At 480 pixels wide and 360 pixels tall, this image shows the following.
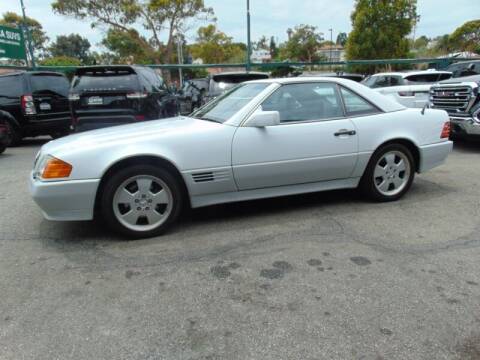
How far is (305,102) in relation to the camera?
4.15 meters

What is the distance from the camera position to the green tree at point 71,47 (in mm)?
83375

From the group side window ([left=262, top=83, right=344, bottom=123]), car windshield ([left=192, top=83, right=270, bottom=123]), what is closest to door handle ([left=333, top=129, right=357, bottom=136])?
side window ([left=262, top=83, right=344, bottom=123])

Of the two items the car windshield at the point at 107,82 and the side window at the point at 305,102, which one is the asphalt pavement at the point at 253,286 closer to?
the side window at the point at 305,102

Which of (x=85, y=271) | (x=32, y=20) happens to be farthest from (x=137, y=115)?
(x=32, y=20)

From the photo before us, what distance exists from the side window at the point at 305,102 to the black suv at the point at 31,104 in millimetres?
7178

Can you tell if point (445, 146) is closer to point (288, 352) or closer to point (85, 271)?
point (288, 352)

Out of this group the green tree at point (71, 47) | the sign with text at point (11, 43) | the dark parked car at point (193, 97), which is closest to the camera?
the dark parked car at point (193, 97)

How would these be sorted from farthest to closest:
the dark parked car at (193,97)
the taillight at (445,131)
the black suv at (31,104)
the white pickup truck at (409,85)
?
the dark parked car at (193,97) < the white pickup truck at (409,85) < the black suv at (31,104) < the taillight at (445,131)

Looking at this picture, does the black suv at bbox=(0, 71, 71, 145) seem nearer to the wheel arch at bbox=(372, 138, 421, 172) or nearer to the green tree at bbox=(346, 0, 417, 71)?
the wheel arch at bbox=(372, 138, 421, 172)

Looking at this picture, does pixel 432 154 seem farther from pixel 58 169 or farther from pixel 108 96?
pixel 108 96

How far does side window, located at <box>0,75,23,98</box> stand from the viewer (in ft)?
29.5

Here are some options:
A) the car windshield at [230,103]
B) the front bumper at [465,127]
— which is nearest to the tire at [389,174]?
the car windshield at [230,103]

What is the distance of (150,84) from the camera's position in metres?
7.82

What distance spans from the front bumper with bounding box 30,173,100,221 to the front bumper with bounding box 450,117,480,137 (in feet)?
21.7
